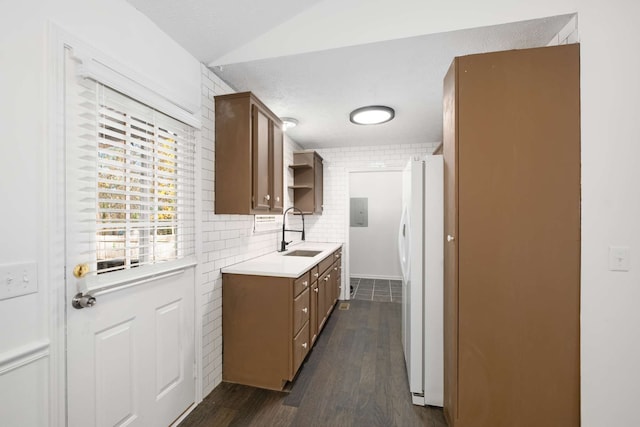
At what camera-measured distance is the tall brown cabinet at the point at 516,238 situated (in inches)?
54.6

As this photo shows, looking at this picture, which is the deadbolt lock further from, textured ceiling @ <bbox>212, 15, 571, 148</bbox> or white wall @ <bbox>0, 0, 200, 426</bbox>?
textured ceiling @ <bbox>212, 15, 571, 148</bbox>

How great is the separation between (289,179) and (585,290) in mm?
3219

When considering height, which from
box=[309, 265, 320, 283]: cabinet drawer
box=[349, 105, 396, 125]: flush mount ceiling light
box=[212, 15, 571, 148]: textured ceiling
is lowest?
box=[309, 265, 320, 283]: cabinet drawer

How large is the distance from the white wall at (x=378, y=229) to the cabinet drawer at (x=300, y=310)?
11.9ft

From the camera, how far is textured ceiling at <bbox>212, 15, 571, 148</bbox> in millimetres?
1663

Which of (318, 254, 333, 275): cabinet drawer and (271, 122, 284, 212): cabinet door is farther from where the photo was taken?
(318, 254, 333, 275): cabinet drawer

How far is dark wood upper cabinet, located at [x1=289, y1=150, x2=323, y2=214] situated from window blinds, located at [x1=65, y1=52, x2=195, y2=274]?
2.04 m

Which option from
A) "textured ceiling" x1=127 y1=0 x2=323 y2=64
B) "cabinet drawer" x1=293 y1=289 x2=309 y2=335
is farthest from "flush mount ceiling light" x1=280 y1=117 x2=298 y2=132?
"cabinet drawer" x1=293 y1=289 x2=309 y2=335

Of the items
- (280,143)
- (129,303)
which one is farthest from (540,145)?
(129,303)

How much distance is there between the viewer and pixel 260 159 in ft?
7.08

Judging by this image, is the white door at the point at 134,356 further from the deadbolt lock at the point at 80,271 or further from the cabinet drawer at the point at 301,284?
the cabinet drawer at the point at 301,284

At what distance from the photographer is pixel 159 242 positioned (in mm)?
1655

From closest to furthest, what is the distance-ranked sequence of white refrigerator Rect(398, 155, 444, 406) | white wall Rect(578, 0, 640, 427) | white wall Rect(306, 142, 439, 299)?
white wall Rect(578, 0, 640, 427)
white refrigerator Rect(398, 155, 444, 406)
white wall Rect(306, 142, 439, 299)

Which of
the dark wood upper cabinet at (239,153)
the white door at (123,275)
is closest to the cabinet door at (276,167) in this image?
the dark wood upper cabinet at (239,153)
